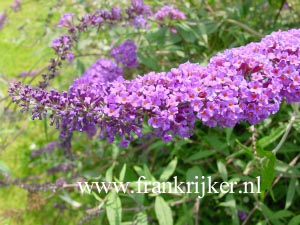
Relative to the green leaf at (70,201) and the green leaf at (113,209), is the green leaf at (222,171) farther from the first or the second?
the green leaf at (70,201)

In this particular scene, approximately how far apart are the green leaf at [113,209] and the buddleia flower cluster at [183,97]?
0.61 m

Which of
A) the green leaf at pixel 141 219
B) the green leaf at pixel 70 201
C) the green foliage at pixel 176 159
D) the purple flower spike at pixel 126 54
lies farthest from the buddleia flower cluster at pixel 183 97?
the green leaf at pixel 70 201

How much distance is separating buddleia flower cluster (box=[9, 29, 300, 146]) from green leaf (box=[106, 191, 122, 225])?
607mm

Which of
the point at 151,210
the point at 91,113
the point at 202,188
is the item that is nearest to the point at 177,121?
the point at 91,113

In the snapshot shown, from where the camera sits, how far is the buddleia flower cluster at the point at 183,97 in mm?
1730

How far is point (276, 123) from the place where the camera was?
3260mm

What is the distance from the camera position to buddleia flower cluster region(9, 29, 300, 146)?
1.73 meters

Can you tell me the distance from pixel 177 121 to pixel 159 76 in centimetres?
21

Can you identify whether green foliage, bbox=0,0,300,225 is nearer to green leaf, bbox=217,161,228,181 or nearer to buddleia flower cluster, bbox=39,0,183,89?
green leaf, bbox=217,161,228,181

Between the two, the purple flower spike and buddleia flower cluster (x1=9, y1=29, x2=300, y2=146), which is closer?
buddleia flower cluster (x1=9, y1=29, x2=300, y2=146)

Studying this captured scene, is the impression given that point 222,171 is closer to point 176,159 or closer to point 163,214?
point 176,159

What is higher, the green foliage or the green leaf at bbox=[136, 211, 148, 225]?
the green foliage

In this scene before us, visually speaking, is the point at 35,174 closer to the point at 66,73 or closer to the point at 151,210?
the point at 66,73

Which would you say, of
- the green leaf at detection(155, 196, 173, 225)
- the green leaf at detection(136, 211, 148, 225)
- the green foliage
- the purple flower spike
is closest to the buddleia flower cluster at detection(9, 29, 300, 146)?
the green foliage
